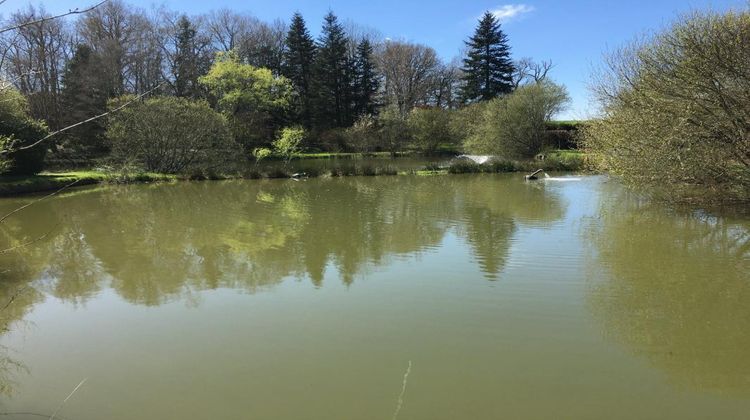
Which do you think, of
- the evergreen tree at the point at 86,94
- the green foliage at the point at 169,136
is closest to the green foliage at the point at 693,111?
the green foliage at the point at 169,136

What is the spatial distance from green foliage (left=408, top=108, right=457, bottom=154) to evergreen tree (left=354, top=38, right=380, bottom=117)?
9667 mm

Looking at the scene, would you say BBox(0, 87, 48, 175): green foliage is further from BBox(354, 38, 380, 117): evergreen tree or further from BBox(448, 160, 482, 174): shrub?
BBox(354, 38, 380, 117): evergreen tree

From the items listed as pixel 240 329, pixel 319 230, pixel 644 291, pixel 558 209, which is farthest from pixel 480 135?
pixel 240 329

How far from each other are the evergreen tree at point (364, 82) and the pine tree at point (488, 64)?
8702 mm

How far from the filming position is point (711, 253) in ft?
26.5

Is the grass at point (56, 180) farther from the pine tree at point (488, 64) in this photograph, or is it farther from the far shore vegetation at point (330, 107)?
the pine tree at point (488, 64)

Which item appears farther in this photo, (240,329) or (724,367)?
(240,329)

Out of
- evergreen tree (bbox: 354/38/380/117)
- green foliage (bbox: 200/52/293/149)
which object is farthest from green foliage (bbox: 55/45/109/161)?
evergreen tree (bbox: 354/38/380/117)

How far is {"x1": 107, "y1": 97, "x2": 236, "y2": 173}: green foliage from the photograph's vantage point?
2194cm

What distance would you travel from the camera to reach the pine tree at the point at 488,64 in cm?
4428

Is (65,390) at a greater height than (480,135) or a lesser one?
lesser

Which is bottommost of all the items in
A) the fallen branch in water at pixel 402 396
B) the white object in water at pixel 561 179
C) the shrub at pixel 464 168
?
the fallen branch in water at pixel 402 396

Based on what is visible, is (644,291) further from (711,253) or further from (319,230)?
(319,230)

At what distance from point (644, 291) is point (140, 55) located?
3787 cm
